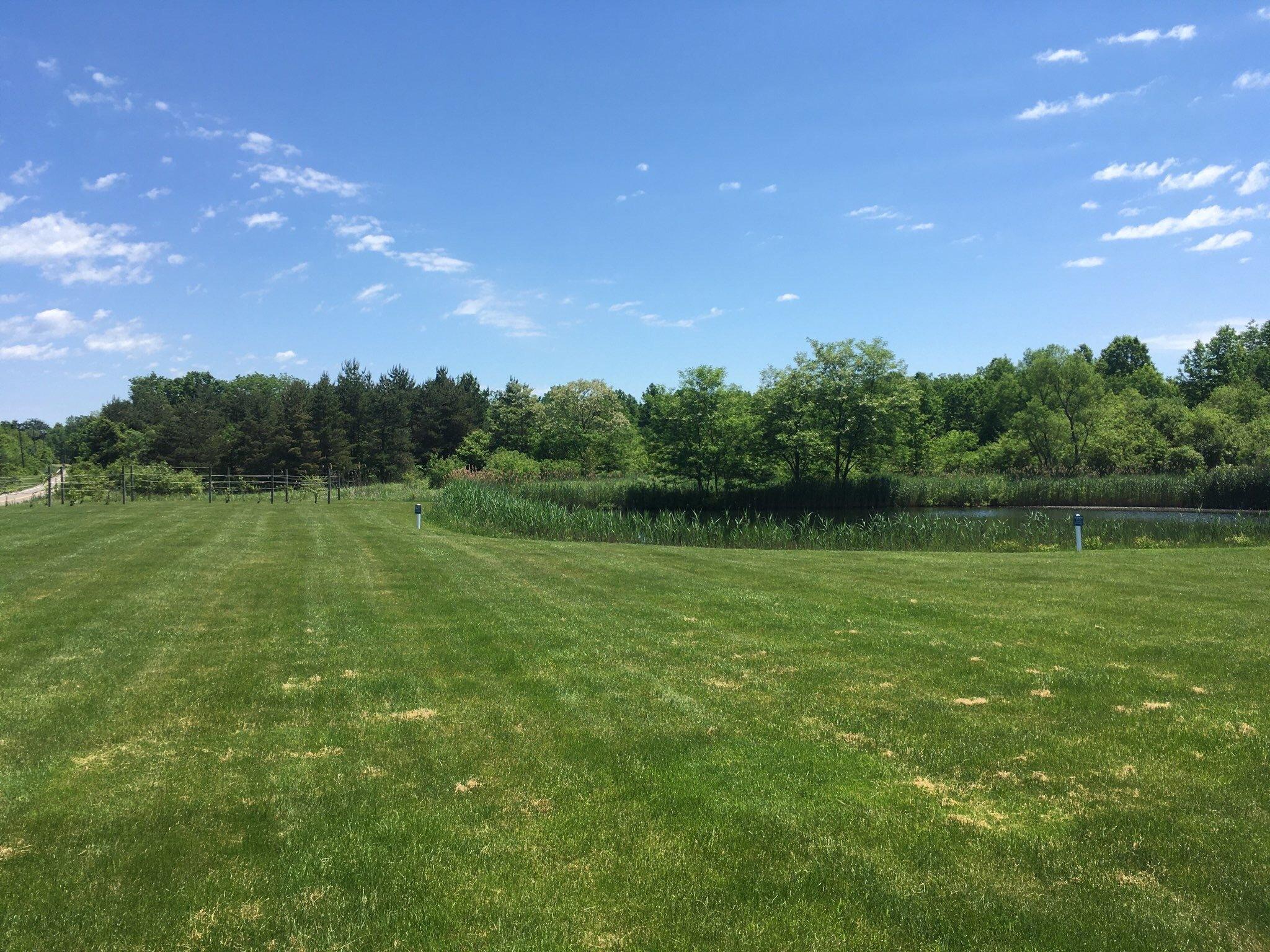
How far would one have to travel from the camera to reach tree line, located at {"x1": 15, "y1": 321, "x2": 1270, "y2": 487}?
35875 mm

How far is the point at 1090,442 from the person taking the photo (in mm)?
48812

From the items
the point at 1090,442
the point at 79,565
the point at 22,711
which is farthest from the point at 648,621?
the point at 1090,442

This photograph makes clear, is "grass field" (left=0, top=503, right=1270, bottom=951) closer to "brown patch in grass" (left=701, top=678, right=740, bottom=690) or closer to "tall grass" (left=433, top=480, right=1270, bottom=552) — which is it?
"brown patch in grass" (left=701, top=678, right=740, bottom=690)

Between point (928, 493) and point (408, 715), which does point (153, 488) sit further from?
point (408, 715)

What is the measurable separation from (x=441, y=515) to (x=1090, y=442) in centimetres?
4427

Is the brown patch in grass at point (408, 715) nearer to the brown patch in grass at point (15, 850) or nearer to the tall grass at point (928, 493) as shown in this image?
the brown patch in grass at point (15, 850)

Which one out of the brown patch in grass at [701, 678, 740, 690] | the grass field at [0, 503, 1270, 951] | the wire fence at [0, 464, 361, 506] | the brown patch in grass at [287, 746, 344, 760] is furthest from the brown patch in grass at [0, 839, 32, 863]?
the wire fence at [0, 464, 361, 506]

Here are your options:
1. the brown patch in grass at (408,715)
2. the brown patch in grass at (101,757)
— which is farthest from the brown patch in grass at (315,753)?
the brown patch in grass at (101,757)

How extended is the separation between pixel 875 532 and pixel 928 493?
18488 mm

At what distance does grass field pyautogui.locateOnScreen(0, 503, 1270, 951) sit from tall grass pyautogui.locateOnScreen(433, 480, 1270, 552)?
31.9 feet

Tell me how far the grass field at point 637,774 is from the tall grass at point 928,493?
68.6 feet

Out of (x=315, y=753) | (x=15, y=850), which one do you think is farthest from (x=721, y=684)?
(x=15, y=850)

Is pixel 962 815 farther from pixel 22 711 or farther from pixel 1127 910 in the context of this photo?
pixel 22 711

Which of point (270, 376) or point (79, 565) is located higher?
point (270, 376)
